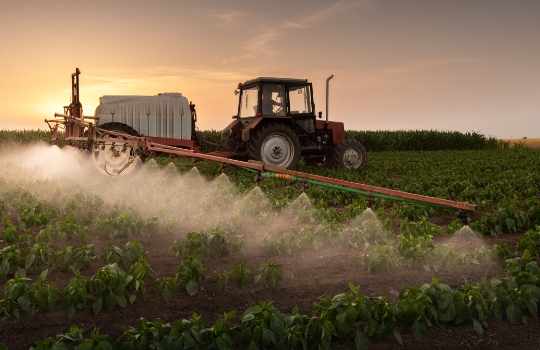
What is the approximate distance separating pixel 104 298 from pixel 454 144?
115 ft

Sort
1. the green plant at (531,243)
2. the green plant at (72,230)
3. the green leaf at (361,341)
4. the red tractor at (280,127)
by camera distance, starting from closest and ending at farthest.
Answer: the green leaf at (361,341) < the green plant at (531,243) < the green plant at (72,230) < the red tractor at (280,127)

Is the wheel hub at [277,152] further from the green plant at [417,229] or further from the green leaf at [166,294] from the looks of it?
the green leaf at [166,294]

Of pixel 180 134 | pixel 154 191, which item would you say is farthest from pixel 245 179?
pixel 180 134

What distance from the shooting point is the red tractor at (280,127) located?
40.0ft

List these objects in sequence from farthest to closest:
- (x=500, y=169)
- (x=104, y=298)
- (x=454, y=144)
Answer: (x=454, y=144)
(x=500, y=169)
(x=104, y=298)

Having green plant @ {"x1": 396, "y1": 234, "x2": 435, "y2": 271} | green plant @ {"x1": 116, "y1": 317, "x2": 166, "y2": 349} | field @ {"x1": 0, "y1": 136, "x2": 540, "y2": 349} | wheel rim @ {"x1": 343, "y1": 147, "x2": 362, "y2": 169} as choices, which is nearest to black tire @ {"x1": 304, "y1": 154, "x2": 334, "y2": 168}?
wheel rim @ {"x1": 343, "y1": 147, "x2": 362, "y2": 169}

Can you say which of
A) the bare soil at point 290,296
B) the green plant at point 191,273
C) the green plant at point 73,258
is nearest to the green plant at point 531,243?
the bare soil at point 290,296

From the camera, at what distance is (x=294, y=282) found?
4.72 m

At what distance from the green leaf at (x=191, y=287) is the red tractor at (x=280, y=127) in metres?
7.74

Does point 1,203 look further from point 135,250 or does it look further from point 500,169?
point 500,169

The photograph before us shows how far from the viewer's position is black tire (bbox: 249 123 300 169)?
1201 centimetres

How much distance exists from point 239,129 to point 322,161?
302 cm

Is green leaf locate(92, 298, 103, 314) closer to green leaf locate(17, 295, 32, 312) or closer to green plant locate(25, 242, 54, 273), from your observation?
green leaf locate(17, 295, 32, 312)

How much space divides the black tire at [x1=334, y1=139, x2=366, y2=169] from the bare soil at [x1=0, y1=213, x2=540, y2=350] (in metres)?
8.22
